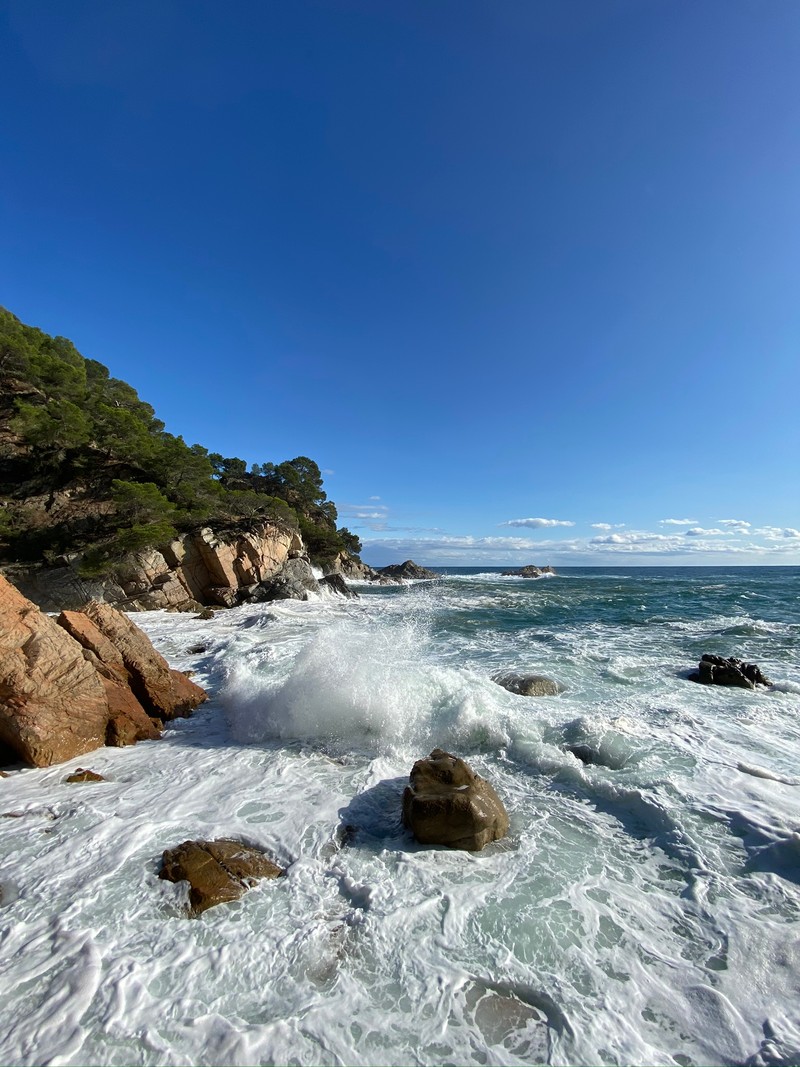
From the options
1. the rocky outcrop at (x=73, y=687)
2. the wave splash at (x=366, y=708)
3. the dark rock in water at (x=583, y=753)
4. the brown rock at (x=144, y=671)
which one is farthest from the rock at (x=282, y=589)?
the dark rock in water at (x=583, y=753)

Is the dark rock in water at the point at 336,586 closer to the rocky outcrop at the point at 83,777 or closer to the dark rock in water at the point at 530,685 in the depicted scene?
the dark rock in water at the point at 530,685

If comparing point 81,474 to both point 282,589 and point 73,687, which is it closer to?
point 282,589

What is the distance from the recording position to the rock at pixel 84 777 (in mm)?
6294

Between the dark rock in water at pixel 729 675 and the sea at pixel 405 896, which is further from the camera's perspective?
the dark rock in water at pixel 729 675

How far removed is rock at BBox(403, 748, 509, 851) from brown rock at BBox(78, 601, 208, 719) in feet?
20.1

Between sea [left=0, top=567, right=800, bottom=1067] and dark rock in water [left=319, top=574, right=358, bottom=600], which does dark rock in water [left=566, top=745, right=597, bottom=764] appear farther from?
dark rock in water [left=319, top=574, right=358, bottom=600]

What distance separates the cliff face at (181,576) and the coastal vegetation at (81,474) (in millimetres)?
971

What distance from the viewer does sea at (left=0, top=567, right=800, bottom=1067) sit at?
122 inches

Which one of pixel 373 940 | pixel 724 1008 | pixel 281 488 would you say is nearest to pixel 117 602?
pixel 373 940

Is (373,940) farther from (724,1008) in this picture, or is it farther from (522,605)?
(522,605)

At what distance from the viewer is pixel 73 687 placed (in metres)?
7.42

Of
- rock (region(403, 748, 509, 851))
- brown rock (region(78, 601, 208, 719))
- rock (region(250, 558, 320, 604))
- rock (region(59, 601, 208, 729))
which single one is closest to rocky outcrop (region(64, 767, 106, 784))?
rock (region(59, 601, 208, 729))

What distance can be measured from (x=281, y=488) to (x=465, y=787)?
190 ft

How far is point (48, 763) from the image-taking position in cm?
670
